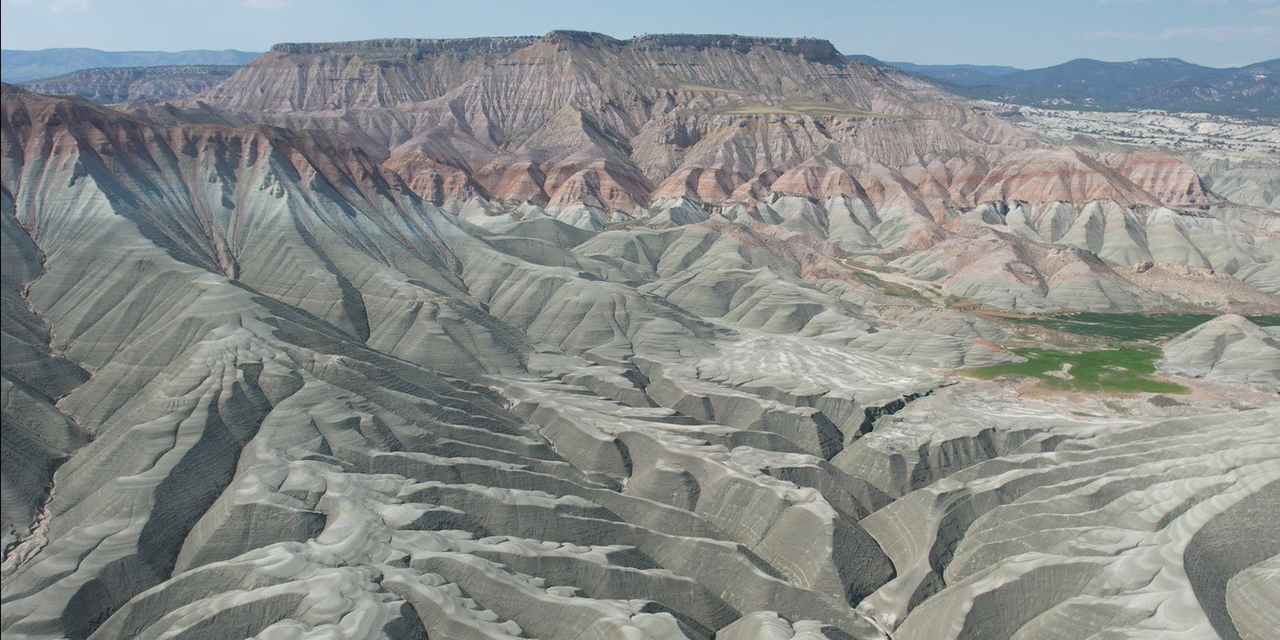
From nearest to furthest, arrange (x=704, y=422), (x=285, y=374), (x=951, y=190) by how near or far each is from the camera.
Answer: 1. (x=285, y=374)
2. (x=704, y=422)
3. (x=951, y=190)

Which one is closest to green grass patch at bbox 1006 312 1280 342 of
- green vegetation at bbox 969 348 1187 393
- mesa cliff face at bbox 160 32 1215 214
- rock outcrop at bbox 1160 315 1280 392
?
green vegetation at bbox 969 348 1187 393

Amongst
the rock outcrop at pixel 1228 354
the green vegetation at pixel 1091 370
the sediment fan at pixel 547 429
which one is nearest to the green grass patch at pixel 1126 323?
the sediment fan at pixel 547 429

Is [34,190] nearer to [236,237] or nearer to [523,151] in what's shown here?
[236,237]

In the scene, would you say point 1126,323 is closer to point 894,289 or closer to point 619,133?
point 894,289

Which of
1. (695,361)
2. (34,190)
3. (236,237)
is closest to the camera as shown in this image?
(34,190)

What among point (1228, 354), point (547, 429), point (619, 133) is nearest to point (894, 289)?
point (1228, 354)

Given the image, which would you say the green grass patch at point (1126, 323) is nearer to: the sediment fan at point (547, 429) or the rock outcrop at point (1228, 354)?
the sediment fan at point (547, 429)

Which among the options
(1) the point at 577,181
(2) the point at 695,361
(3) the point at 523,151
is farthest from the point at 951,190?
(2) the point at 695,361
